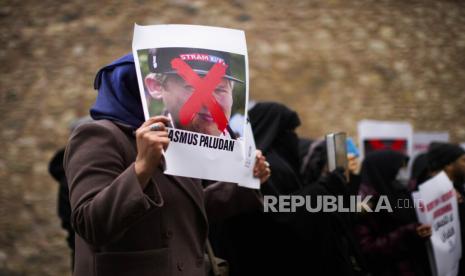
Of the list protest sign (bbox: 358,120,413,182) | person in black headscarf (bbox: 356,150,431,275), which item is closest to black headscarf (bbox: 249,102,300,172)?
person in black headscarf (bbox: 356,150,431,275)

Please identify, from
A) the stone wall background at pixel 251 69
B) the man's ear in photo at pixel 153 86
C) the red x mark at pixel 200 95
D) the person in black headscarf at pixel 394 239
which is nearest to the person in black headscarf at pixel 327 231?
the person in black headscarf at pixel 394 239

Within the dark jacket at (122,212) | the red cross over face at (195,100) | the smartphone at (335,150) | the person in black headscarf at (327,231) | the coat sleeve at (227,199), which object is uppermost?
the red cross over face at (195,100)

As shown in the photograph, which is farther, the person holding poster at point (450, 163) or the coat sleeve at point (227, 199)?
the person holding poster at point (450, 163)

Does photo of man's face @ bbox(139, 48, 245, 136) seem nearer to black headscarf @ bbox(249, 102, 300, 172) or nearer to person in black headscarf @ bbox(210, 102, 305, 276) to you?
person in black headscarf @ bbox(210, 102, 305, 276)

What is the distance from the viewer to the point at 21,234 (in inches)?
323

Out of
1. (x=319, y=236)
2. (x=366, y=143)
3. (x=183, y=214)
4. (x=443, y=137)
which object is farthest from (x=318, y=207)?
(x=443, y=137)

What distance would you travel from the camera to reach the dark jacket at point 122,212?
Result: 1.93m

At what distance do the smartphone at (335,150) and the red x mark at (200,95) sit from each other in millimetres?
1548

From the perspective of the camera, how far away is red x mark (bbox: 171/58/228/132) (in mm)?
2094

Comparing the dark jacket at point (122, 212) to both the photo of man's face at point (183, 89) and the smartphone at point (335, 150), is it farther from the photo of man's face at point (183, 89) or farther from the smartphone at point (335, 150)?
the smartphone at point (335, 150)

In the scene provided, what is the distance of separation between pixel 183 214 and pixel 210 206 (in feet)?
1.84

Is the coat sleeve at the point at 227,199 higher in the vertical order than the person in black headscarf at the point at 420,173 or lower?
higher

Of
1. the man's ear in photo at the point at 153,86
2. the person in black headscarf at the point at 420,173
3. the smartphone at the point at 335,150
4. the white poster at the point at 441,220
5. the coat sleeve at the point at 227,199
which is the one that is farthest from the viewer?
the person in black headscarf at the point at 420,173

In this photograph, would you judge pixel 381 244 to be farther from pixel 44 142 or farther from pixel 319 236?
pixel 44 142
